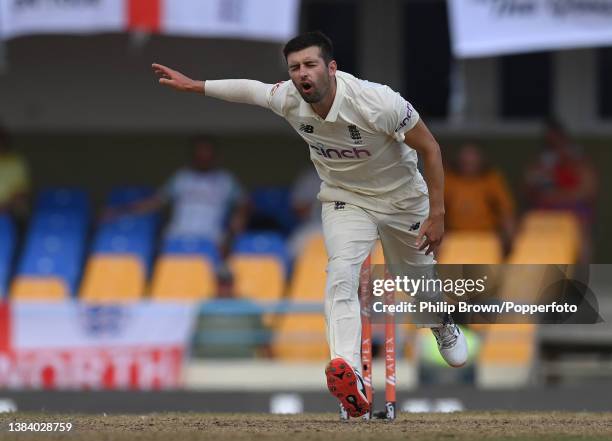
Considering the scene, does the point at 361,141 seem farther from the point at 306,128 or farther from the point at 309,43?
the point at 309,43

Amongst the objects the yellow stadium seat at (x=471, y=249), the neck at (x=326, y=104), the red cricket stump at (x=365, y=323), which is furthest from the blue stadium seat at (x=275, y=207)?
the neck at (x=326, y=104)

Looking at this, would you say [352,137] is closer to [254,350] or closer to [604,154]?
[254,350]

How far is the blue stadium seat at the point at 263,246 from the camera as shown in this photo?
13.4 m

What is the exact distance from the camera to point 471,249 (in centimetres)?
1315

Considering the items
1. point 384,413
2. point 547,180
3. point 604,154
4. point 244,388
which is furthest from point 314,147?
point 604,154

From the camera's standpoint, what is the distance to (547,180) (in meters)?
13.9

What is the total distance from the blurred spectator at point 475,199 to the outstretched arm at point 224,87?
5.74 meters

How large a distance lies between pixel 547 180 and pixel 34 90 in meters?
5.00

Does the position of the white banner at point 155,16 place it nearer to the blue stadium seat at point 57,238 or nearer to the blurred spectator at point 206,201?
the blurred spectator at point 206,201

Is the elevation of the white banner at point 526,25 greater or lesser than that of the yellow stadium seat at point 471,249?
greater

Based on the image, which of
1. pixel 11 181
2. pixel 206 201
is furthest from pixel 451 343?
pixel 11 181

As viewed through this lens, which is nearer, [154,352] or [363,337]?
[363,337]

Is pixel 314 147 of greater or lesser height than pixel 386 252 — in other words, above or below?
above

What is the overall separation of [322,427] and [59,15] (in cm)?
554
